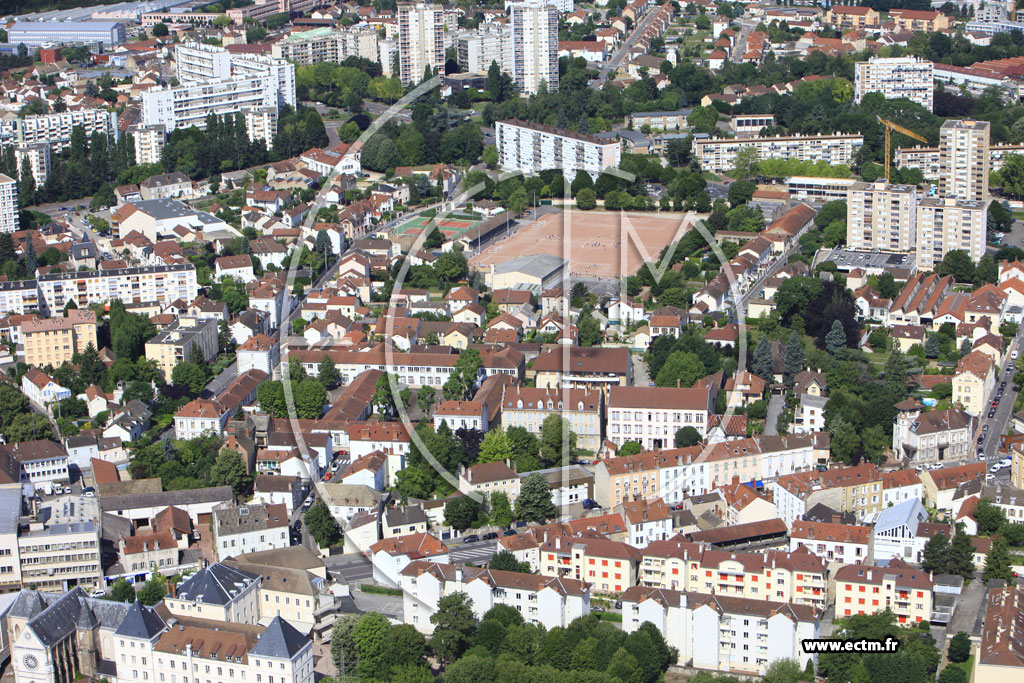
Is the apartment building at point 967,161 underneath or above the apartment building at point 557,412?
above

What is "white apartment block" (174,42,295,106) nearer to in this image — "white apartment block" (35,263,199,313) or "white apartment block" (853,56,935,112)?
"white apartment block" (35,263,199,313)

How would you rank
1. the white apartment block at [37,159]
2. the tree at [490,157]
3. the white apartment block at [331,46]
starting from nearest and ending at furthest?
the white apartment block at [37,159], the tree at [490,157], the white apartment block at [331,46]

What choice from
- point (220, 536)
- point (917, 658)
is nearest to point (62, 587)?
point (220, 536)

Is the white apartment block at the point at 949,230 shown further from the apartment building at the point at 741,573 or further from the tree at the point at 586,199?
the apartment building at the point at 741,573

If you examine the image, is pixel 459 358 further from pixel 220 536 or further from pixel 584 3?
pixel 584 3

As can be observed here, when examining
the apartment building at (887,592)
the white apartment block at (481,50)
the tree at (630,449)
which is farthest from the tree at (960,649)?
the white apartment block at (481,50)

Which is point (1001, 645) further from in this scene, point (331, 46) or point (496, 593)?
point (331, 46)

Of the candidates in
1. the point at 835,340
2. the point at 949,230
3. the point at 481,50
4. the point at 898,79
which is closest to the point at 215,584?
the point at 835,340
